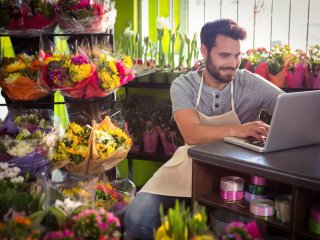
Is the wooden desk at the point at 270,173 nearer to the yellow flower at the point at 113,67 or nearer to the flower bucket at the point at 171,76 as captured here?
the yellow flower at the point at 113,67

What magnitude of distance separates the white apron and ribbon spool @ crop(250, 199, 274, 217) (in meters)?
0.62

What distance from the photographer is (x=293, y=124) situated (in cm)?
225

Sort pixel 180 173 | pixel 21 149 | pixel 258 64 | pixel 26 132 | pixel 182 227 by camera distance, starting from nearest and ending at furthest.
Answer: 1. pixel 182 227
2. pixel 21 149
3. pixel 26 132
4. pixel 180 173
5. pixel 258 64

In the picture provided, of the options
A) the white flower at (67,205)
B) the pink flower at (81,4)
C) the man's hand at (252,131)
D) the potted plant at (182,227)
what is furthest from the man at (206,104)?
the potted plant at (182,227)

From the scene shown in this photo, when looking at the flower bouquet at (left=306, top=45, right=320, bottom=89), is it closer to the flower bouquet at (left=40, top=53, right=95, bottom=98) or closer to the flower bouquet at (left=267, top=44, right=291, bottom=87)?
the flower bouquet at (left=267, top=44, right=291, bottom=87)

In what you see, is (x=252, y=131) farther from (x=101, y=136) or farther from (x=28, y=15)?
(x=28, y=15)

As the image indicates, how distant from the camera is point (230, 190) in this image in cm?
231

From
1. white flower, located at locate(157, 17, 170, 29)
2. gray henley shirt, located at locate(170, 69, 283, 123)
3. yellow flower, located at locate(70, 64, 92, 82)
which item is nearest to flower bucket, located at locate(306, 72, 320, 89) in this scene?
gray henley shirt, located at locate(170, 69, 283, 123)

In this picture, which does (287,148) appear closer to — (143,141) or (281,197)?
(281,197)

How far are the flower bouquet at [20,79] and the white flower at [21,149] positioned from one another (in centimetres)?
41

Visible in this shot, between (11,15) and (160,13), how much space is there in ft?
7.91

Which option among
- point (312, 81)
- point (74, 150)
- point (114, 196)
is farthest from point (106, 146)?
point (312, 81)

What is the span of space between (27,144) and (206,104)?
1.16 m

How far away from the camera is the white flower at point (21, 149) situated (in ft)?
7.65
